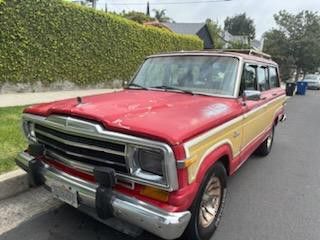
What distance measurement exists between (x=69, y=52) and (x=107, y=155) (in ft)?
33.3

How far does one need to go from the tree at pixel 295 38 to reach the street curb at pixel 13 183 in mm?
34991

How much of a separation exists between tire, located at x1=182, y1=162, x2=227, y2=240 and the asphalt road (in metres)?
0.21

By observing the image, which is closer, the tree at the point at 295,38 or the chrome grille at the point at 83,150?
the chrome grille at the point at 83,150

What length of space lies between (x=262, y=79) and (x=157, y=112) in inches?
122

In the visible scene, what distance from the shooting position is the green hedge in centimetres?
1026

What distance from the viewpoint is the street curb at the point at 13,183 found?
4099 mm

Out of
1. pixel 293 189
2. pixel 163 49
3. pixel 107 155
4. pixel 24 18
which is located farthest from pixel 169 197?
pixel 163 49

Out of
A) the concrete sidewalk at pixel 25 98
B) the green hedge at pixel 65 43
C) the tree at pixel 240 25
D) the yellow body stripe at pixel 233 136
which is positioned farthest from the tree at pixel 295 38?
the tree at pixel 240 25

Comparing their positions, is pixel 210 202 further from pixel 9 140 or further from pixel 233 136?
pixel 9 140

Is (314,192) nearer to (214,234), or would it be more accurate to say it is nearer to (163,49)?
(214,234)

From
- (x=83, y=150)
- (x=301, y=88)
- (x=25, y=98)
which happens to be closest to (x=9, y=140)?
(x=83, y=150)

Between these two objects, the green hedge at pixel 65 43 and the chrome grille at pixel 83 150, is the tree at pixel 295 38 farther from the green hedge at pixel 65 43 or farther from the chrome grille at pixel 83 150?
the chrome grille at pixel 83 150

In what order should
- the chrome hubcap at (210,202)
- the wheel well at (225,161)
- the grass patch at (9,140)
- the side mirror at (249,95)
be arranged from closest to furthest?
the chrome hubcap at (210,202) → the wheel well at (225,161) → the side mirror at (249,95) → the grass patch at (9,140)

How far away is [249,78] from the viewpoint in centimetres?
495
